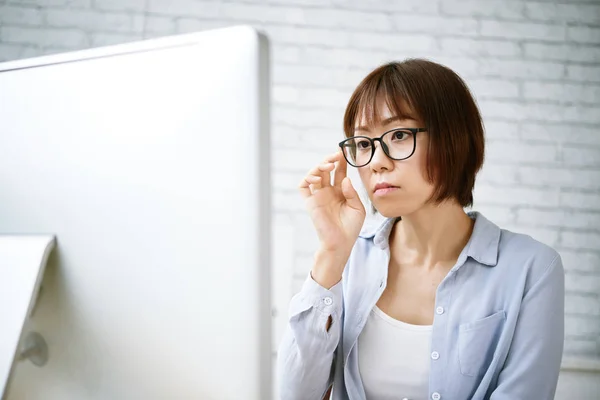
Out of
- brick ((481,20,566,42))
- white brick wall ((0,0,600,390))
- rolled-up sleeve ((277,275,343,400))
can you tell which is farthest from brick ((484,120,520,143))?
rolled-up sleeve ((277,275,343,400))

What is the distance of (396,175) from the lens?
950 mm

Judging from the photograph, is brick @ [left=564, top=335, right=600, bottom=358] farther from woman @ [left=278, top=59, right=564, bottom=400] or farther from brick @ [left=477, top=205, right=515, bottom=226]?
woman @ [left=278, top=59, right=564, bottom=400]

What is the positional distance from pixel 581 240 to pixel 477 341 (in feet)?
4.15

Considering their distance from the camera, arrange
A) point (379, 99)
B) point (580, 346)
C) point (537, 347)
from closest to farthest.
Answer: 1. point (537, 347)
2. point (379, 99)
3. point (580, 346)

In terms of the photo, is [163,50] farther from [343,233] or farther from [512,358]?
[512,358]

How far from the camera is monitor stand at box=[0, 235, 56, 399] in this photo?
0.48 m

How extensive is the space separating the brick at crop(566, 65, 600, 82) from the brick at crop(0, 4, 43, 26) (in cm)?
220

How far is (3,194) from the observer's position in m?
0.52

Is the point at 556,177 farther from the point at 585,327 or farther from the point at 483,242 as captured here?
the point at 483,242

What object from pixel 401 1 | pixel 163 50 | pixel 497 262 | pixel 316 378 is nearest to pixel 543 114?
pixel 401 1

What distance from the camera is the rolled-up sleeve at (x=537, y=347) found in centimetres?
87

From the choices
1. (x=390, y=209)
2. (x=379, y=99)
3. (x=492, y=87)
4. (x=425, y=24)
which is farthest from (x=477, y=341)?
(x=425, y=24)

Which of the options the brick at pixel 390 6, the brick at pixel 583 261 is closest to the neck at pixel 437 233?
the brick at pixel 583 261

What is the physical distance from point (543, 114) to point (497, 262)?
47.7 inches
